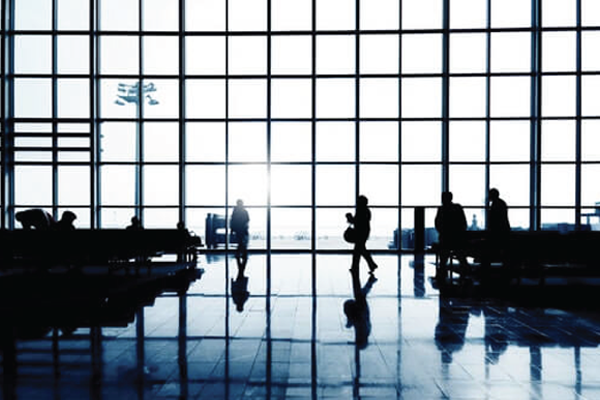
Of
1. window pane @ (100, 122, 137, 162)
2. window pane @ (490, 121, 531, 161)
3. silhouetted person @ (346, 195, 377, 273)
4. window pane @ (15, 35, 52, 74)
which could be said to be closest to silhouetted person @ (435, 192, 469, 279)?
silhouetted person @ (346, 195, 377, 273)

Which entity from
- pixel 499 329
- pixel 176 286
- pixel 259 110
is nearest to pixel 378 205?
pixel 259 110

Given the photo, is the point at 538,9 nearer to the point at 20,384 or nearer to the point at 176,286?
the point at 176,286

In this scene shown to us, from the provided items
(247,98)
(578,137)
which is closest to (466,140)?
(578,137)

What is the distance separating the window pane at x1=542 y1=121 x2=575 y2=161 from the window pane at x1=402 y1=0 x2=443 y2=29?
3921 millimetres

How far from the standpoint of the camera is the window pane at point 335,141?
49.8ft

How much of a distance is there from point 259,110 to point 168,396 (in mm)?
12640

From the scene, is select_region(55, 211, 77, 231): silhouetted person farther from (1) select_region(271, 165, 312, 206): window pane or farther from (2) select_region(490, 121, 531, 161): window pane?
(2) select_region(490, 121, 531, 161): window pane

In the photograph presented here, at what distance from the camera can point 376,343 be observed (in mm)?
4590

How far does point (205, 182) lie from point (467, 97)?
23.9ft

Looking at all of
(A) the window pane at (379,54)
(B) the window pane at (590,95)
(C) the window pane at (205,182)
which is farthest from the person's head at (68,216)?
(B) the window pane at (590,95)

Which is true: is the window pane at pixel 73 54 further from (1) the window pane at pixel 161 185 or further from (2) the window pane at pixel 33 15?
(1) the window pane at pixel 161 185

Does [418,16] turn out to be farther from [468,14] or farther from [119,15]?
[119,15]

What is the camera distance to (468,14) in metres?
15.2

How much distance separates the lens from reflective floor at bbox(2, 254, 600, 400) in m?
3.36
